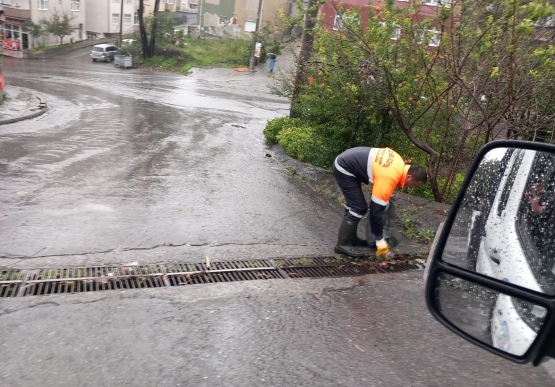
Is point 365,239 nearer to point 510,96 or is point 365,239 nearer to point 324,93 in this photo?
point 510,96

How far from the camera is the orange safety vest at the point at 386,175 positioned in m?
5.03

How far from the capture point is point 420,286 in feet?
16.7

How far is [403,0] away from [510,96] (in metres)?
2.31

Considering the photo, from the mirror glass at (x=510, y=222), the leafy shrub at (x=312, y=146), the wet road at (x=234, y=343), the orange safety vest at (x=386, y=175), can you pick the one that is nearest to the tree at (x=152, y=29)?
the leafy shrub at (x=312, y=146)

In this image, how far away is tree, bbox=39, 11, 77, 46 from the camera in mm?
43375

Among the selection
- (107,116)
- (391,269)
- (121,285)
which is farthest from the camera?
(107,116)

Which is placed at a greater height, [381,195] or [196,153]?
[381,195]

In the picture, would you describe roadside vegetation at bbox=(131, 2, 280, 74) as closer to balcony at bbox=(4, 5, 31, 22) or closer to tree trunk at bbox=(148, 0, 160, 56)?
tree trunk at bbox=(148, 0, 160, 56)

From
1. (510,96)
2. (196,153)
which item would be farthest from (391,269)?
(196,153)

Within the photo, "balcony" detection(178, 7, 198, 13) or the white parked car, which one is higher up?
the white parked car

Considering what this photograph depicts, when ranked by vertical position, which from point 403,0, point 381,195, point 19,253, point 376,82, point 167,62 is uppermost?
point 403,0

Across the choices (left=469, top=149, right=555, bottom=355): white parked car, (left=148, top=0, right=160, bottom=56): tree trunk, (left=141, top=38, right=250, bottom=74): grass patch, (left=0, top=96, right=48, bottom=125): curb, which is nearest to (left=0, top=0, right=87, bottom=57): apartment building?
(left=148, top=0, right=160, bottom=56): tree trunk

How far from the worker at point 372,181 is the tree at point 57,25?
4539cm

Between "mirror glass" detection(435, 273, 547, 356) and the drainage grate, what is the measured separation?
304cm
